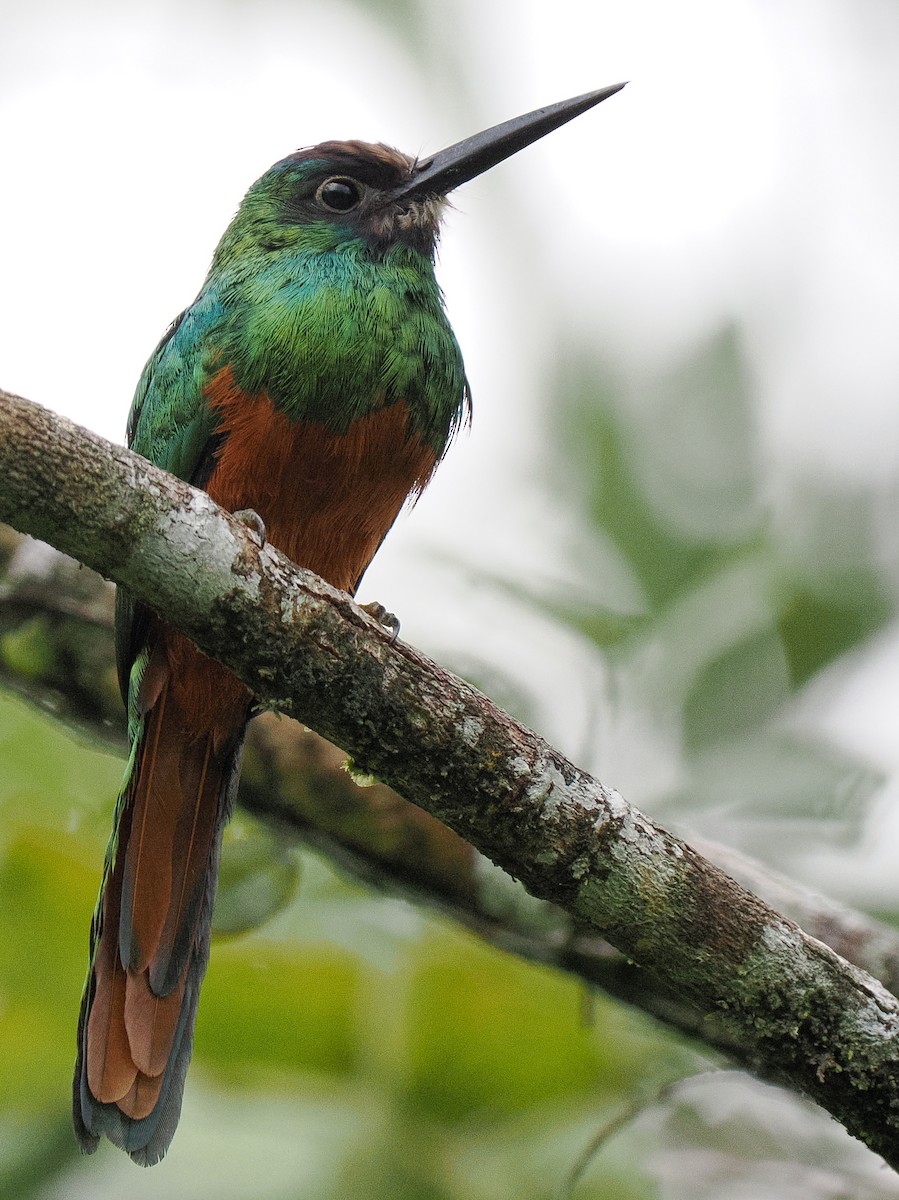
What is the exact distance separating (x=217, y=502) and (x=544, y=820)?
1.05m

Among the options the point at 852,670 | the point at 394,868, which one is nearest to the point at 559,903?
the point at 394,868

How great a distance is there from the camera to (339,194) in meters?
3.36

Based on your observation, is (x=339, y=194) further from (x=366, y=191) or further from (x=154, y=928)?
(x=154, y=928)

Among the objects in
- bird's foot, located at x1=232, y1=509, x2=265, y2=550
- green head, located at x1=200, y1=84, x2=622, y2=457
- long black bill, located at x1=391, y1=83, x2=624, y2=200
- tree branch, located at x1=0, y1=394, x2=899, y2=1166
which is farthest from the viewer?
long black bill, located at x1=391, y1=83, x2=624, y2=200

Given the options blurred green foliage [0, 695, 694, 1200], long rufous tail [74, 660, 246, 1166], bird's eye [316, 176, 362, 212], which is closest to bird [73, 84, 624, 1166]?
long rufous tail [74, 660, 246, 1166]

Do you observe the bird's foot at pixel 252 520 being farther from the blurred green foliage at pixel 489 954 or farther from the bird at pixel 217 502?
the blurred green foliage at pixel 489 954

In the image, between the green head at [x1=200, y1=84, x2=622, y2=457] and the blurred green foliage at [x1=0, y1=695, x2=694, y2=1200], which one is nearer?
the green head at [x1=200, y1=84, x2=622, y2=457]

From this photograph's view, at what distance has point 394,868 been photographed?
10.9 feet

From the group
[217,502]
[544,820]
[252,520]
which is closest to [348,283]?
[217,502]

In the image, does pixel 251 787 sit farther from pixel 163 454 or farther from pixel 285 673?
pixel 285 673

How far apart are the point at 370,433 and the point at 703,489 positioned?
1.85 metres

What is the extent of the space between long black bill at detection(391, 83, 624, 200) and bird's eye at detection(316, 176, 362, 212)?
0.10 metres

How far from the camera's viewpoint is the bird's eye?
333cm

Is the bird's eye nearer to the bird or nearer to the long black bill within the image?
the long black bill
